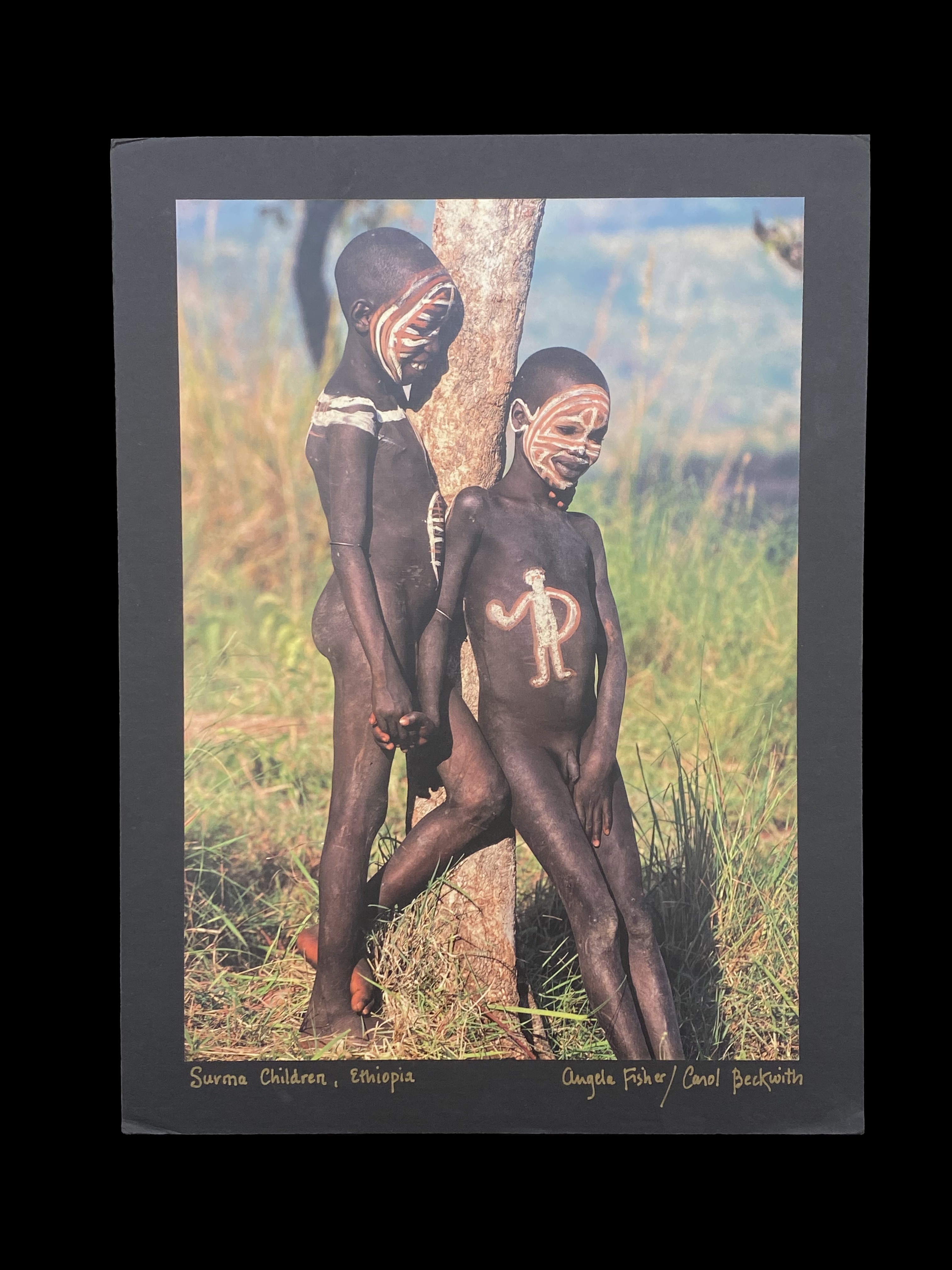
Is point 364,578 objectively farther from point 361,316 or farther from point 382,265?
point 382,265

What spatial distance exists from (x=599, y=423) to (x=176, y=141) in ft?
5.27

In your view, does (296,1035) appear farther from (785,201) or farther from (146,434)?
(785,201)

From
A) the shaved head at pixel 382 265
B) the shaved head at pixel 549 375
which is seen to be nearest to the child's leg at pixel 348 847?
the shaved head at pixel 549 375

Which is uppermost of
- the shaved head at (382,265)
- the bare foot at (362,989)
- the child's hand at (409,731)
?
the shaved head at (382,265)

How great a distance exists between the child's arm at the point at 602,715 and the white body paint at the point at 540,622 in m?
0.15

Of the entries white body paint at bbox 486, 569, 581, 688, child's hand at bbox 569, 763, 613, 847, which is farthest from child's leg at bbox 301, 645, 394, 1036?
child's hand at bbox 569, 763, 613, 847

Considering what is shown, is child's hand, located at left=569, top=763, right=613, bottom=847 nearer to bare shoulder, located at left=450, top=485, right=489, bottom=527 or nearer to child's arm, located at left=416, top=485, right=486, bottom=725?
child's arm, located at left=416, top=485, right=486, bottom=725

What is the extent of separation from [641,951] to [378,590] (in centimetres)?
139

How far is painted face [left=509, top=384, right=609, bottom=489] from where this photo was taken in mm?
4008

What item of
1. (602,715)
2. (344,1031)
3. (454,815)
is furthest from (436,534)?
(344,1031)

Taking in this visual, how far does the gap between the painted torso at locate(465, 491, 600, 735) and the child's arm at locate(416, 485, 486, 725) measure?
0.09 feet

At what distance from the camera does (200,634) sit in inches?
164

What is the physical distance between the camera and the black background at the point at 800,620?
159 inches

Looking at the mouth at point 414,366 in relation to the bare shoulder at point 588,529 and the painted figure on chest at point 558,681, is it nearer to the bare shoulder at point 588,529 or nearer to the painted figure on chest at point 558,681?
the painted figure on chest at point 558,681
